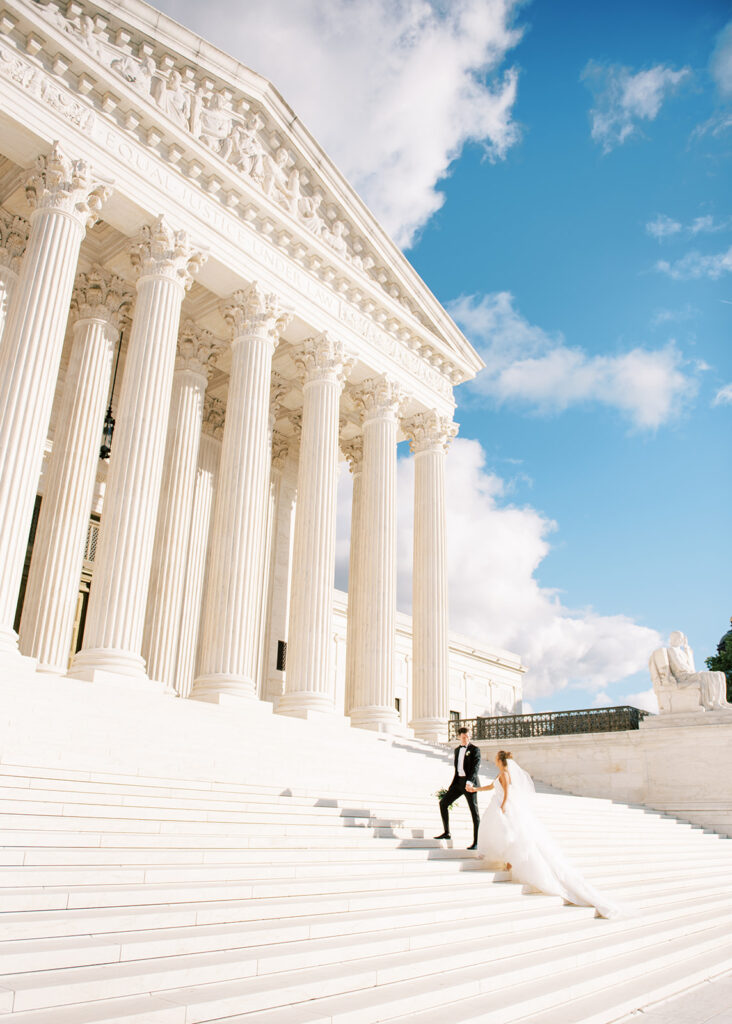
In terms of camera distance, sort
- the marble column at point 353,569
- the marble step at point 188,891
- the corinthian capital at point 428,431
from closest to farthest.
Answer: the marble step at point 188,891
the marble column at point 353,569
the corinthian capital at point 428,431

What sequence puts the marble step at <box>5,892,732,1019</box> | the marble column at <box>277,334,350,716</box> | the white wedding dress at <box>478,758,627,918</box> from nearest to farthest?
the marble step at <box>5,892,732,1019</box>
the white wedding dress at <box>478,758,627,918</box>
the marble column at <box>277,334,350,716</box>

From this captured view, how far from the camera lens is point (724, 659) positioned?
157 feet

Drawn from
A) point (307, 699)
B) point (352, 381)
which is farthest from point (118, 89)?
point (307, 699)

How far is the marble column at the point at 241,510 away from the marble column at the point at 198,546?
3828 mm

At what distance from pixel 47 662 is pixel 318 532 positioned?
27.4 feet

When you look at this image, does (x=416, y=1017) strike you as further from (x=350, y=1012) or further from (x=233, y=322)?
(x=233, y=322)

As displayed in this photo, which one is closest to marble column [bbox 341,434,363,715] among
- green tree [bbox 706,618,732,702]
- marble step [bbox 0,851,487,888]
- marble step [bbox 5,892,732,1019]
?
marble step [bbox 0,851,487,888]

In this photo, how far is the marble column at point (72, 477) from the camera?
19.3 meters

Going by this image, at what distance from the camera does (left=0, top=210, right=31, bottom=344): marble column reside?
2055 cm

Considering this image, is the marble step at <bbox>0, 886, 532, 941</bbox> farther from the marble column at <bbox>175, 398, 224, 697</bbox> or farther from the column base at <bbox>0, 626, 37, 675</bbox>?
the marble column at <bbox>175, 398, 224, 697</bbox>

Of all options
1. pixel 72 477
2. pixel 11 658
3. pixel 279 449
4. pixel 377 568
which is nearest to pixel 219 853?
pixel 11 658

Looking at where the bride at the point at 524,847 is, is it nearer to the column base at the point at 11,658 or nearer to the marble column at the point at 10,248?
the column base at the point at 11,658

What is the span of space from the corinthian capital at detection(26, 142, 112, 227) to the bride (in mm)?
15716

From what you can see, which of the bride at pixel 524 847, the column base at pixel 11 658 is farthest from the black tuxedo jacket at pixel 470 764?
the column base at pixel 11 658
